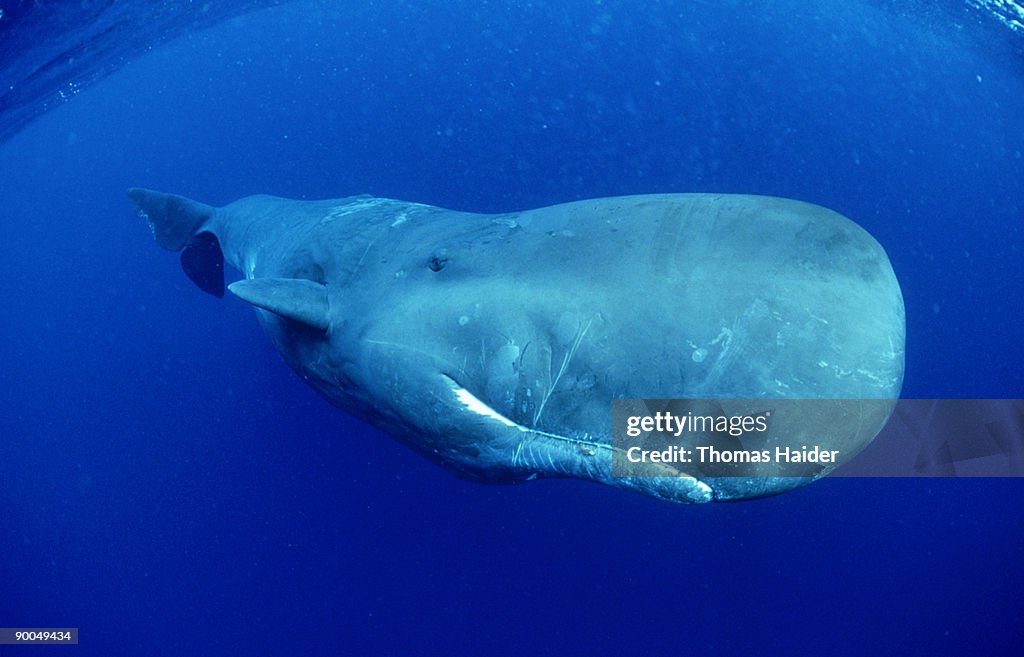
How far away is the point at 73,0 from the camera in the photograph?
41.9 ft

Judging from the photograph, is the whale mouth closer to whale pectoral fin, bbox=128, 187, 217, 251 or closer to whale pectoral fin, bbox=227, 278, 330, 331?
whale pectoral fin, bbox=227, 278, 330, 331

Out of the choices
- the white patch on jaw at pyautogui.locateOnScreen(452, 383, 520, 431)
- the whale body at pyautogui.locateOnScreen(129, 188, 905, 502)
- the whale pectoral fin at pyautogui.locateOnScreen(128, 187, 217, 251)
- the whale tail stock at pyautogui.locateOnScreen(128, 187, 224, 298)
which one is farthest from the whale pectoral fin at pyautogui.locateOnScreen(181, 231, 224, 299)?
the white patch on jaw at pyautogui.locateOnScreen(452, 383, 520, 431)

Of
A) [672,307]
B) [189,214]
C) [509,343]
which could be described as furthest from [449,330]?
[189,214]

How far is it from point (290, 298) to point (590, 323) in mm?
3008

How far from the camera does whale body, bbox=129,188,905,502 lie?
2.78 m

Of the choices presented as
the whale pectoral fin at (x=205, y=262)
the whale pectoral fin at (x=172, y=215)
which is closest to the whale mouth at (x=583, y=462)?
the whale pectoral fin at (x=205, y=262)

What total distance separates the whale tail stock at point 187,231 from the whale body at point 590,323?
17.2 ft

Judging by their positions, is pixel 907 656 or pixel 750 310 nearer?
pixel 750 310

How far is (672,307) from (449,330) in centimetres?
169

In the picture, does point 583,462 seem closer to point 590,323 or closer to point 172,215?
point 590,323

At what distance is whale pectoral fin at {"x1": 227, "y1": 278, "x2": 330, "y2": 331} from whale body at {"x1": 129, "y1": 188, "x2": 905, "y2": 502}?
0.02 meters

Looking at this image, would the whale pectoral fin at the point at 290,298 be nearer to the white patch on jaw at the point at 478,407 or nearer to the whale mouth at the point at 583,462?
the whale mouth at the point at 583,462

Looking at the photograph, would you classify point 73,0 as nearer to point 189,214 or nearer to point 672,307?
point 189,214

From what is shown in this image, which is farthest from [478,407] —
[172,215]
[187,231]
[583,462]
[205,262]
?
[172,215]
